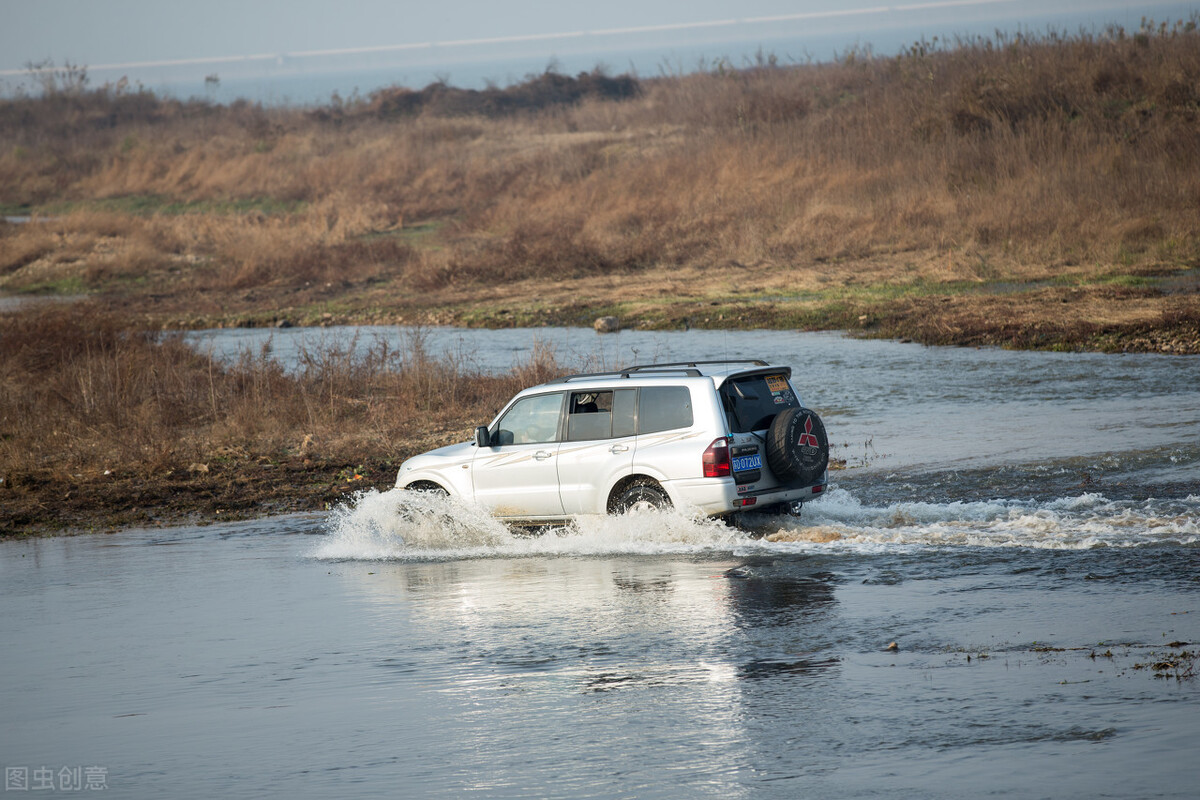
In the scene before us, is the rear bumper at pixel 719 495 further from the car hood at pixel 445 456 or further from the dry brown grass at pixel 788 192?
the dry brown grass at pixel 788 192

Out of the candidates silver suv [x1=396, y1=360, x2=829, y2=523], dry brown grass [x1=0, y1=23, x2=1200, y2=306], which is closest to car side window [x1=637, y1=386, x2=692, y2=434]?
→ silver suv [x1=396, y1=360, x2=829, y2=523]

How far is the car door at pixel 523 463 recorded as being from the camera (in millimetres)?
11898

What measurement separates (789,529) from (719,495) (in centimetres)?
111

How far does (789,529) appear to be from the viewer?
11.6 meters

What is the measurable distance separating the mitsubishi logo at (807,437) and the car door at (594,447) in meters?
1.50

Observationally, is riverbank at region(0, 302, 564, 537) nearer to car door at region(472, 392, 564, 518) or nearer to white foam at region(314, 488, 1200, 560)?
white foam at region(314, 488, 1200, 560)

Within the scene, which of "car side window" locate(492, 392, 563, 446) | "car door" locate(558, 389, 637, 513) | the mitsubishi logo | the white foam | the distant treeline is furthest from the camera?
the distant treeline

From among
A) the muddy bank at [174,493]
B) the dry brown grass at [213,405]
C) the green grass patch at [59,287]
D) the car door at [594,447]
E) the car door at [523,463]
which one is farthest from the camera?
the green grass patch at [59,287]

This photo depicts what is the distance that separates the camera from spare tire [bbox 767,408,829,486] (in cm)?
1097

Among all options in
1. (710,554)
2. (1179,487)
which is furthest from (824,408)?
(710,554)

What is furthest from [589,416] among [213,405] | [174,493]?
[213,405]

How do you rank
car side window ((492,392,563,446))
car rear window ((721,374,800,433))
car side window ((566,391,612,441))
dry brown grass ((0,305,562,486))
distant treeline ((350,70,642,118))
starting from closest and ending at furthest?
car rear window ((721,374,800,433)) < car side window ((566,391,612,441)) < car side window ((492,392,563,446)) < dry brown grass ((0,305,562,486)) < distant treeline ((350,70,642,118))

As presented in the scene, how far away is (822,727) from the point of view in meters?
6.73

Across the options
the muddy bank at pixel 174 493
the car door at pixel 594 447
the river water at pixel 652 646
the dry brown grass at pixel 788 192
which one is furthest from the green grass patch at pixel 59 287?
the car door at pixel 594 447
